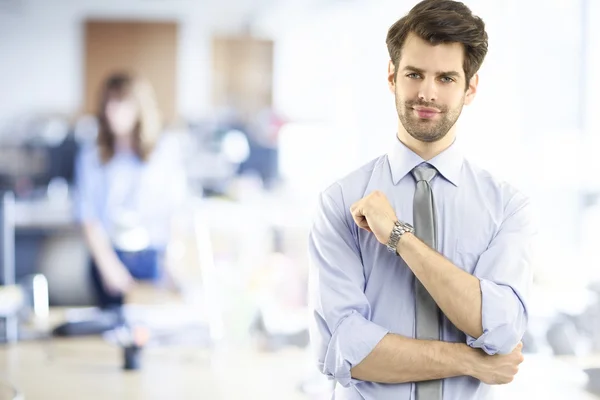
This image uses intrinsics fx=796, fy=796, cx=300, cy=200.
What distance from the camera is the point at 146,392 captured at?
3.42 metres

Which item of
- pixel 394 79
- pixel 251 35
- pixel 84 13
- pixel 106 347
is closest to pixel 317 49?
pixel 251 35

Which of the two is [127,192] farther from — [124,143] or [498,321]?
[498,321]

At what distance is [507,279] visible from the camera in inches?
56.8

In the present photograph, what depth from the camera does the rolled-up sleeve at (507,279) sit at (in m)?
1.40

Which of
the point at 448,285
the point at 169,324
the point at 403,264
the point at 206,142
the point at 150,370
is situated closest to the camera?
the point at 448,285

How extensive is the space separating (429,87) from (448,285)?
35 centimetres

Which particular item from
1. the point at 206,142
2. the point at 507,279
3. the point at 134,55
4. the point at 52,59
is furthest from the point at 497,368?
the point at 52,59

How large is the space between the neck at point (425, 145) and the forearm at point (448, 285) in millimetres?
208

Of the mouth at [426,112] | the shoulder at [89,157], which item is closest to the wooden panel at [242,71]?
the shoulder at [89,157]

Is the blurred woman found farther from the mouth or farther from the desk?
the mouth

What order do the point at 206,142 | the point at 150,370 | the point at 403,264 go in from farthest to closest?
the point at 206,142 → the point at 150,370 → the point at 403,264

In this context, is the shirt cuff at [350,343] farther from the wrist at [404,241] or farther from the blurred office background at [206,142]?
the blurred office background at [206,142]

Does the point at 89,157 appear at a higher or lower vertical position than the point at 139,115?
lower

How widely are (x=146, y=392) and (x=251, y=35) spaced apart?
241cm
